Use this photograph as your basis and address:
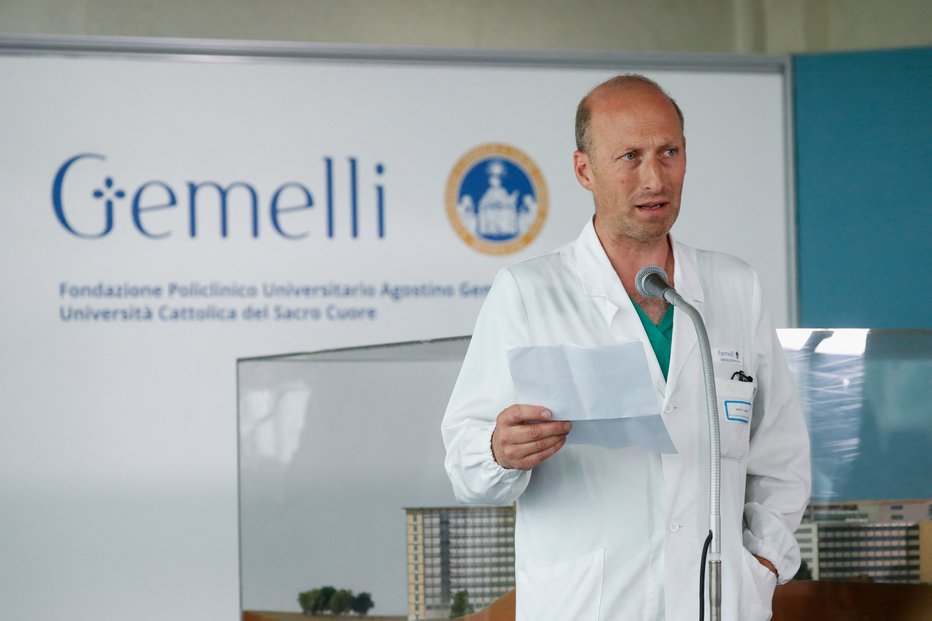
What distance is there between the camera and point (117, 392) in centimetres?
392

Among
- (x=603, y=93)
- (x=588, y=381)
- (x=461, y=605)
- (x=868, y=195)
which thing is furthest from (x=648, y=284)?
(x=868, y=195)

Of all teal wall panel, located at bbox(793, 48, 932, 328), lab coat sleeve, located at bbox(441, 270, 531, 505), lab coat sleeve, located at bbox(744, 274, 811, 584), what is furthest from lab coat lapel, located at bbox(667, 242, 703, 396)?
teal wall panel, located at bbox(793, 48, 932, 328)

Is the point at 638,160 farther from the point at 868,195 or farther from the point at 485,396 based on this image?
the point at 868,195

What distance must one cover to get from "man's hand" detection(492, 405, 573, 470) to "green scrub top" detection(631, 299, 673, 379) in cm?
29

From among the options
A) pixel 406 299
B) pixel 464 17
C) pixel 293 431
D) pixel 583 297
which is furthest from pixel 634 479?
pixel 464 17

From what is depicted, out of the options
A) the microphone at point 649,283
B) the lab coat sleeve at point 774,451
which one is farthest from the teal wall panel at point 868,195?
the microphone at point 649,283

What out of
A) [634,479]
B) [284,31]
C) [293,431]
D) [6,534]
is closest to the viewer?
[634,479]

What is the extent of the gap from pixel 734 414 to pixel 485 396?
386mm

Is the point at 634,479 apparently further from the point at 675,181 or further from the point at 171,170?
the point at 171,170

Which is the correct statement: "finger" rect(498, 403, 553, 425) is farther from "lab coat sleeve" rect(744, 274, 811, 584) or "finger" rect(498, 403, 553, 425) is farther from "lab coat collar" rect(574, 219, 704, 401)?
"lab coat sleeve" rect(744, 274, 811, 584)

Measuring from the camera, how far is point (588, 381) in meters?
1.52

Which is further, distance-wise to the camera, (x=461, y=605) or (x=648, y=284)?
(x=461, y=605)

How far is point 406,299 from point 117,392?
1.07m

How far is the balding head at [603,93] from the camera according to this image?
1.79 metres
